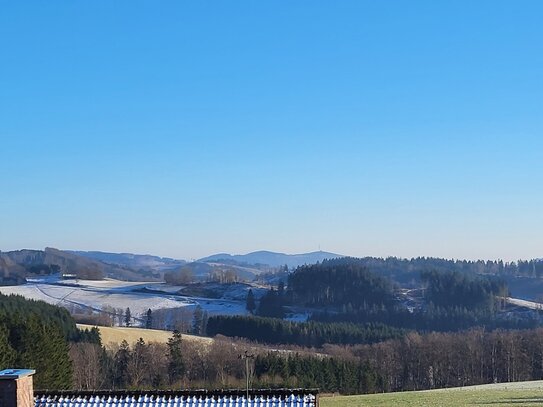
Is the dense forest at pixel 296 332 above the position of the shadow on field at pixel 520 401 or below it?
below

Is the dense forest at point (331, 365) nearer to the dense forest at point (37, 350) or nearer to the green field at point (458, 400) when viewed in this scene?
the dense forest at point (37, 350)

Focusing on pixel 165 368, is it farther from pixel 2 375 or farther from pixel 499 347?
pixel 2 375

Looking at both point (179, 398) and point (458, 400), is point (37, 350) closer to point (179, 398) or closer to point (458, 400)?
point (458, 400)

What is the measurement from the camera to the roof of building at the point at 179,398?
17.6 meters

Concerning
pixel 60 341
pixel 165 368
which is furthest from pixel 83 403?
pixel 165 368

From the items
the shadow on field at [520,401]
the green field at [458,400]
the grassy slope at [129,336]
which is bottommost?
the grassy slope at [129,336]

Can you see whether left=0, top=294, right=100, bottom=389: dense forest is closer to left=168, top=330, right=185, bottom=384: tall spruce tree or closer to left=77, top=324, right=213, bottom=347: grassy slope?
left=168, top=330, right=185, bottom=384: tall spruce tree

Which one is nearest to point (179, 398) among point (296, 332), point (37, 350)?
point (37, 350)

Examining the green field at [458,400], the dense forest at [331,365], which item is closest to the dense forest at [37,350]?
the dense forest at [331,365]

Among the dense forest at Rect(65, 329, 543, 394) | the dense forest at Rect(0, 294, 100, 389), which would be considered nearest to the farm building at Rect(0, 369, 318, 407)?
the dense forest at Rect(0, 294, 100, 389)

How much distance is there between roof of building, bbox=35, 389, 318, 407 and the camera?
17594mm

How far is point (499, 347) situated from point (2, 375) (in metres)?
95.8

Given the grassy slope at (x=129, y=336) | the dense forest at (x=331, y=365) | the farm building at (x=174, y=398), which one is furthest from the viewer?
the grassy slope at (x=129, y=336)

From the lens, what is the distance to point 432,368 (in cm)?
9981
